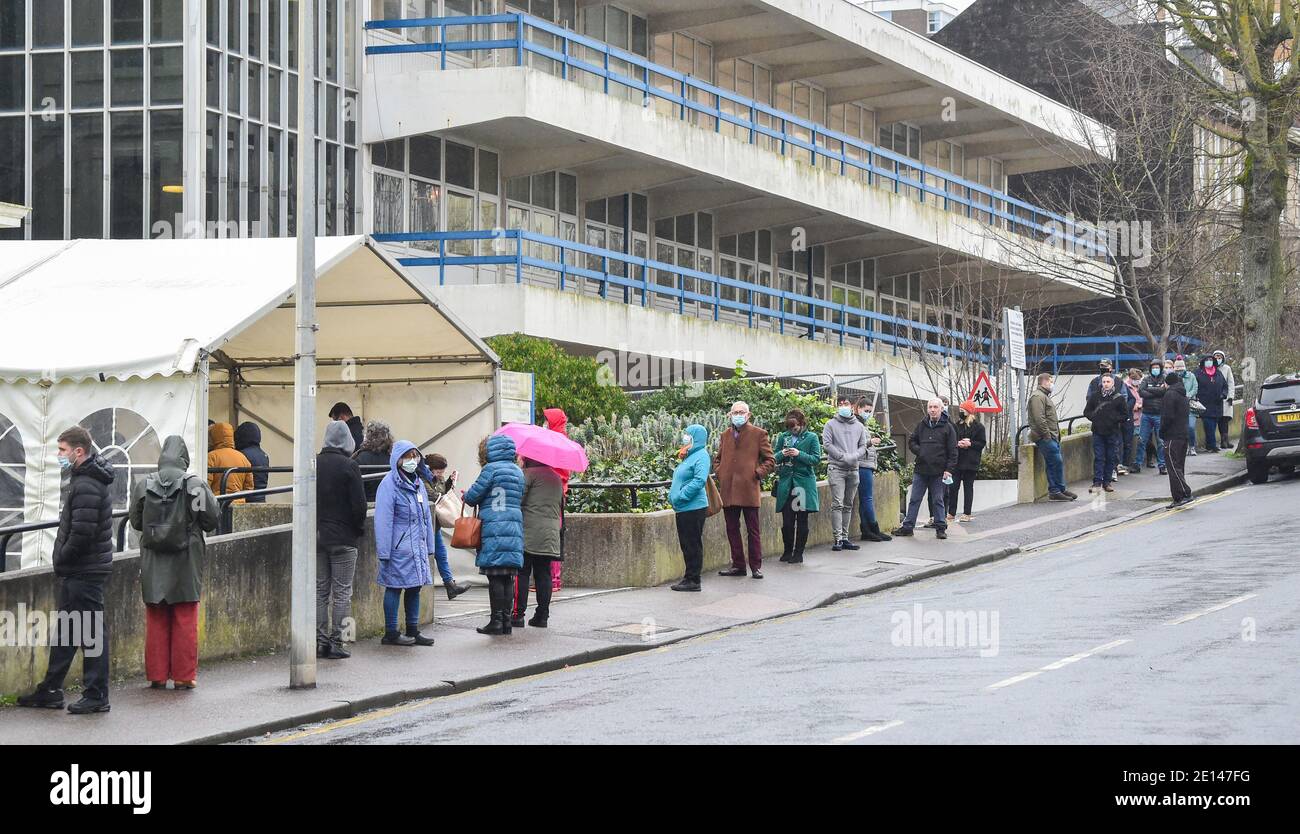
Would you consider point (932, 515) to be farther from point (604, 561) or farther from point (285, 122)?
point (285, 122)

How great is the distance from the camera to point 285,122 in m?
27.6

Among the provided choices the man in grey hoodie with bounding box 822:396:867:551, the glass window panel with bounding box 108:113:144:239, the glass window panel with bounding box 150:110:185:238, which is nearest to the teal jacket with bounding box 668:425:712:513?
the man in grey hoodie with bounding box 822:396:867:551

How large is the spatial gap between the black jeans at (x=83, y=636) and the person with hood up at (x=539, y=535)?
4.47 m

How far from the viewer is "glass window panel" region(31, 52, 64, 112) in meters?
26.7

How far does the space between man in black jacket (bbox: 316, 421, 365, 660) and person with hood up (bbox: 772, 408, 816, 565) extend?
272 inches

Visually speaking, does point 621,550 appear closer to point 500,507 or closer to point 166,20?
point 500,507

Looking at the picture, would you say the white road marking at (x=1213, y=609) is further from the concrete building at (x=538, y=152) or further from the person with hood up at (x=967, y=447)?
the concrete building at (x=538, y=152)

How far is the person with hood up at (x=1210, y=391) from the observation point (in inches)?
1203

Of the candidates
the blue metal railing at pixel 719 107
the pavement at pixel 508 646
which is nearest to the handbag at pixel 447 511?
the pavement at pixel 508 646

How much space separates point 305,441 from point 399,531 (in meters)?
2.09

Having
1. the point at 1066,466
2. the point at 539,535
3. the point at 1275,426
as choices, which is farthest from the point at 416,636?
the point at 1275,426

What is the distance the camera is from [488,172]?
101ft

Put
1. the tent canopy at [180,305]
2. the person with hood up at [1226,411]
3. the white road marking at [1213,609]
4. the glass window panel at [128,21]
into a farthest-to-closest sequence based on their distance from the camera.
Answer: the person with hood up at [1226,411], the glass window panel at [128,21], the tent canopy at [180,305], the white road marking at [1213,609]

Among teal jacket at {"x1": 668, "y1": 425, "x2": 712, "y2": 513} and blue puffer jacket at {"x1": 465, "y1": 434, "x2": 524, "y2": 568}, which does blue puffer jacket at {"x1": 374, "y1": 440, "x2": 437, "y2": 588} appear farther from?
teal jacket at {"x1": 668, "y1": 425, "x2": 712, "y2": 513}
